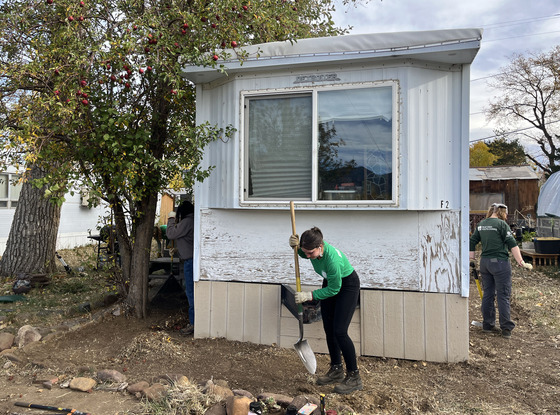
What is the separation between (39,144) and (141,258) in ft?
6.39

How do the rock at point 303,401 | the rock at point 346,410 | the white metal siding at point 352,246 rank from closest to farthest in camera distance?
the rock at point 303,401 < the rock at point 346,410 < the white metal siding at point 352,246

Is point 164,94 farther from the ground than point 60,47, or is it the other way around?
point 60,47

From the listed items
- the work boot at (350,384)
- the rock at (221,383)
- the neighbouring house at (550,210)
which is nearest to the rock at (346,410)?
the work boot at (350,384)

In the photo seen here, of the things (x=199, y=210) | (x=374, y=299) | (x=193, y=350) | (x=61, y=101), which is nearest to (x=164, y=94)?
(x=61, y=101)

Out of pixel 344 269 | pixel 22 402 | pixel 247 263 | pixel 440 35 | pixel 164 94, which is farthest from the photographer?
pixel 164 94

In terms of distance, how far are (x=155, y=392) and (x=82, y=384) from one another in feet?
2.33

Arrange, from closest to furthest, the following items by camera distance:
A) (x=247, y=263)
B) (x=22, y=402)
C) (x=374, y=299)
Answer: (x=22, y=402)
(x=374, y=299)
(x=247, y=263)

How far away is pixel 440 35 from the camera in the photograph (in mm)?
4641

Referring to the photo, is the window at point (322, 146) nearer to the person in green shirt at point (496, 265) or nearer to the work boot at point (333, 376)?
the work boot at point (333, 376)

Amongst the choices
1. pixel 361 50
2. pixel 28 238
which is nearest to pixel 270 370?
pixel 361 50


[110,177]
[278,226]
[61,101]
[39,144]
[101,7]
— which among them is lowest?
[278,226]

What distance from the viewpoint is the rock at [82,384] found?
13.0 ft

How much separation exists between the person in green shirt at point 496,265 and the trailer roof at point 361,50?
8.45 ft

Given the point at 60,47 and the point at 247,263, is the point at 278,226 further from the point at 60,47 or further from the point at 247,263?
the point at 60,47
